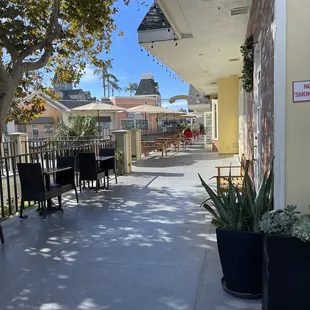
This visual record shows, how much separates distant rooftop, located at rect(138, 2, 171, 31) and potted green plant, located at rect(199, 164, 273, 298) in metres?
4.86

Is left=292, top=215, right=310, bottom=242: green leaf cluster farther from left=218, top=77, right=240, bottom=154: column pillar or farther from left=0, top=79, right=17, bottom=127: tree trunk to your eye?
left=218, top=77, right=240, bottom=154: column pillar

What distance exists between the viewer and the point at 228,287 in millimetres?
2709

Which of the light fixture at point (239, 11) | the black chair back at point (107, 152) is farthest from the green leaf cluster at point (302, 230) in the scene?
the black chair back at point (107, 152)

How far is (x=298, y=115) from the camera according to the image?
2.38 m

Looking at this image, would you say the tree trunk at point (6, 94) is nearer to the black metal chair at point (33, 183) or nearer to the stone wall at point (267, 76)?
the black metal chair at point (33, 183)

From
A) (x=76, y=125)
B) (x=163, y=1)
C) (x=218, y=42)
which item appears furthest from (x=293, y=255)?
(x=76, y=125)

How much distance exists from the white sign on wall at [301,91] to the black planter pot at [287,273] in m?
1.03

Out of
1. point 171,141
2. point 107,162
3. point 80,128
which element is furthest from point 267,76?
point 171,141

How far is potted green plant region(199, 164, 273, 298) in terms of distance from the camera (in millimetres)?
2479

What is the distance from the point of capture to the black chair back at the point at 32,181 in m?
4.93

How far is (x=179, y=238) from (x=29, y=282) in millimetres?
1851

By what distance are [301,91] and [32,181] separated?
13.5 ft

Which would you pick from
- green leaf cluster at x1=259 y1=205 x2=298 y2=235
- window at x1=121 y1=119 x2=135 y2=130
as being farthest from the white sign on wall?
window at x1=121 y1=119 x2=135 y2=130

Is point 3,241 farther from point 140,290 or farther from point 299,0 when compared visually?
point 299,0
